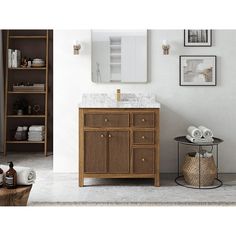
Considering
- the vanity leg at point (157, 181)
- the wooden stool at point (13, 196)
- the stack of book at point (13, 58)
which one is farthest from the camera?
the stack of book at point (13, 58)

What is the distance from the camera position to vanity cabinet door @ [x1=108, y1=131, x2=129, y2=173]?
3967mm

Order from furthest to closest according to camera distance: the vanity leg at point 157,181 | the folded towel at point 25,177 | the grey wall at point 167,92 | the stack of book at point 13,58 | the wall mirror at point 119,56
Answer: the stack of book at point 13,58
the grey wall at point 167,92
the wall mirror at point 119,56
the vanity leg at point 157,181
the folded towel at point 25,177

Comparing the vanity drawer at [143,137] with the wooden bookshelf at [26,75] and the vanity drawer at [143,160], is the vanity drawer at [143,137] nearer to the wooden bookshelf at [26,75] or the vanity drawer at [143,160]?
the vanity drawer at [143,160]

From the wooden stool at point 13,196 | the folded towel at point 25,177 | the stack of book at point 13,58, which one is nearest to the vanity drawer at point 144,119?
the folded towel at point 25,177

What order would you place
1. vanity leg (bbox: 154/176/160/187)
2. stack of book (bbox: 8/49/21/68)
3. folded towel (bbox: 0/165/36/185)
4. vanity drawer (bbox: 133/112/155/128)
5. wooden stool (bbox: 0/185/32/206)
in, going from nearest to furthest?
1. wooden stool (bbox: 0/185/32/206)
2. folded towel (bbox: 0/165/36/185)
3. vanity drawer (bbox: 133/112/155/128)
4. vanity leg (bbox: 154/176/160/187)
5. stack of book (bbox: 8/49/21/68)

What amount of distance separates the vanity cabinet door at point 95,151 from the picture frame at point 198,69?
1.27 metres

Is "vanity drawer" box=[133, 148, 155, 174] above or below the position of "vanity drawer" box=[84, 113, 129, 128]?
below

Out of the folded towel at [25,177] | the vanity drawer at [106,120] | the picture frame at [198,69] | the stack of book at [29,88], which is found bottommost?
the folded towel at [25,177]

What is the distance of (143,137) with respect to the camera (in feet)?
13.0

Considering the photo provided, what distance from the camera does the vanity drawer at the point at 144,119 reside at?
3920 mm

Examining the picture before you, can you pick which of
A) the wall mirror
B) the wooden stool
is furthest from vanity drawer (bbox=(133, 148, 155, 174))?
the wooden stool

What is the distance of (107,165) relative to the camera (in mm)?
4020

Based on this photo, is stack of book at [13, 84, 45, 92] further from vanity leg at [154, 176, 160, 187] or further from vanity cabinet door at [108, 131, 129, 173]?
vanity leg at [154, 176, 160, 187]
